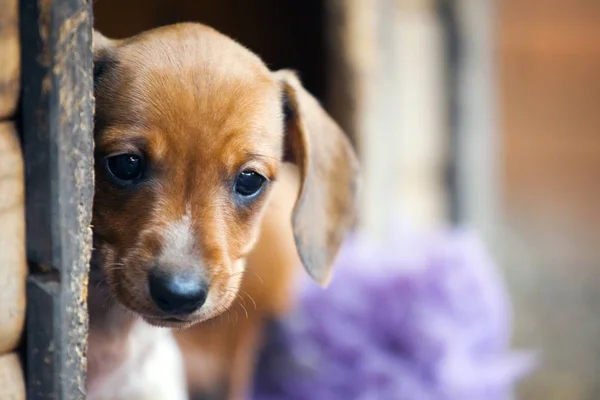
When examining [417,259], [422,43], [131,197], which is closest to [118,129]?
[131,197]

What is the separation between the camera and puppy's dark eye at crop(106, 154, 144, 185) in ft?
4.33

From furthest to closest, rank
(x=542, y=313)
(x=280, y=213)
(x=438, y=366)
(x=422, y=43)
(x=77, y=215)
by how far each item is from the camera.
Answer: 1. (x=542, y=313)
2. (x=422, y=43)
3. (x=438, y=366)
4. (x=280, y=213)
5. (x=77, y=215)

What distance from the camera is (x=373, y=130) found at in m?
3.12

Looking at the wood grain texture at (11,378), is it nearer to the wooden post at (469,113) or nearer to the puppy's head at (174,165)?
the puppy's head at (174,165)

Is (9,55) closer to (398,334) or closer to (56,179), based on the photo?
(56,179)

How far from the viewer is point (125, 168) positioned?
1330 millimetres

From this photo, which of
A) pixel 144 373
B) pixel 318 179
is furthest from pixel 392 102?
pixel 144 373

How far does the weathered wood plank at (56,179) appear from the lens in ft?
3.55

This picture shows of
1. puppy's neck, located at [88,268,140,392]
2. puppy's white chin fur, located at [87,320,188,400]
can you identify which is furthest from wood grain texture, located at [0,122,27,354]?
puppy's white chin fur, located at [87,320,188,400]

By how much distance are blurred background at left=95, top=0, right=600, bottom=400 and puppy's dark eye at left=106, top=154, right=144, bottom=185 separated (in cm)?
150

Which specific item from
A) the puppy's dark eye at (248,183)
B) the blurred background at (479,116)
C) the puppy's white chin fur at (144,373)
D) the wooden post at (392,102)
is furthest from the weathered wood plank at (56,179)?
the wooden post at (392,102)

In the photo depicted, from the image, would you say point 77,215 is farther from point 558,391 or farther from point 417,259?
point 558,391

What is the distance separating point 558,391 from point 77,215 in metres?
3.26

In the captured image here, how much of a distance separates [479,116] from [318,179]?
2.49 metres
